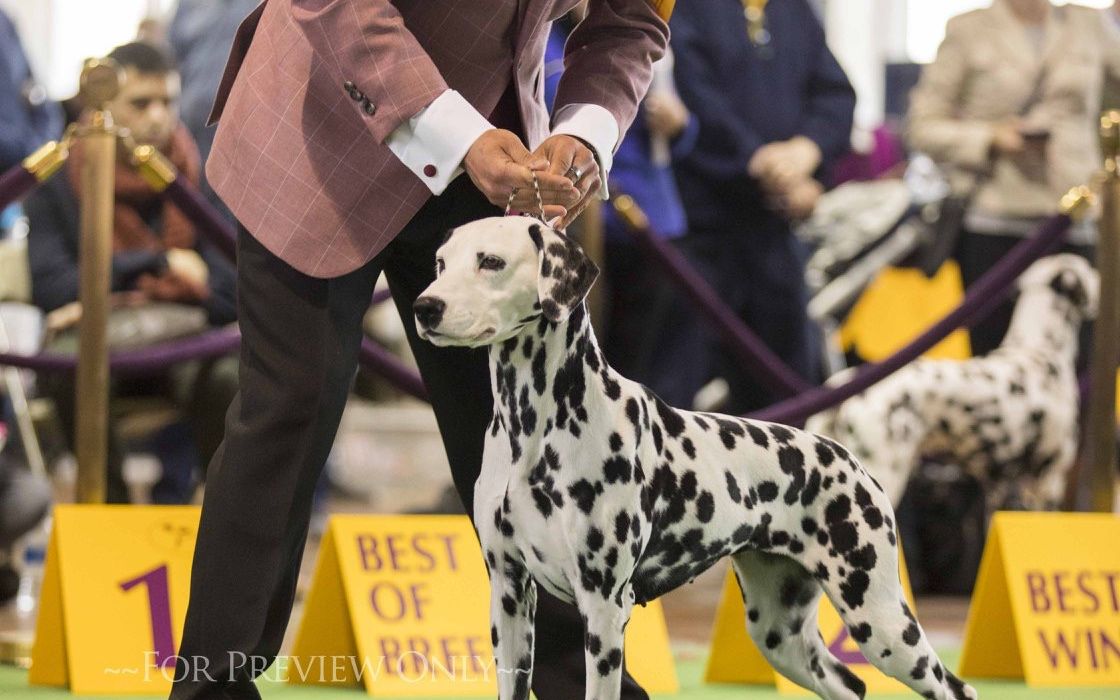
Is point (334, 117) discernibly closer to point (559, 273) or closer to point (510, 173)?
point (510, 173)

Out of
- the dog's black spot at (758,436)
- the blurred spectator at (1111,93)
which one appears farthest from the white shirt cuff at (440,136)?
the blurred spectator at (1111,93)

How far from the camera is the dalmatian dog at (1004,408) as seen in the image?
18.7 ft

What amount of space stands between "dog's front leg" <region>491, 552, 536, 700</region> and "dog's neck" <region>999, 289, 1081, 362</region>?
3.82m

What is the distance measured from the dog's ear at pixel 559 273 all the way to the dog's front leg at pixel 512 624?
0.39m

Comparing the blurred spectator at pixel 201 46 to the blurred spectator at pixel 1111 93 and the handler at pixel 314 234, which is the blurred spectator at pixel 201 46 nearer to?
the blurred spectator at pixel 1111 93

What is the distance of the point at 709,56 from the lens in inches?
239

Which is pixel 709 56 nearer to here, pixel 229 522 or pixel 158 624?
pixel 158 624

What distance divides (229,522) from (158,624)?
1196 millimetres

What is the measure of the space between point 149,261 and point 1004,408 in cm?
300

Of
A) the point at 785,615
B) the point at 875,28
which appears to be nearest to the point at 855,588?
the point at 785,615

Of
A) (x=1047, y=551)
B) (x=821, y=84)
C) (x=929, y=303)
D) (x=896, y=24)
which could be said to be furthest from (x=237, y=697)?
(x=896, y=24)

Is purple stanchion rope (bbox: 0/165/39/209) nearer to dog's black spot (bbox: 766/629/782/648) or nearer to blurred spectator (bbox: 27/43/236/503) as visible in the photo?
blurred spectator (bbox: 27/43/236/503)

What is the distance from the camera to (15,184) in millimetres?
4340

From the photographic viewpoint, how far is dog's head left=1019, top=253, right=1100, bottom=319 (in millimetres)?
5883
